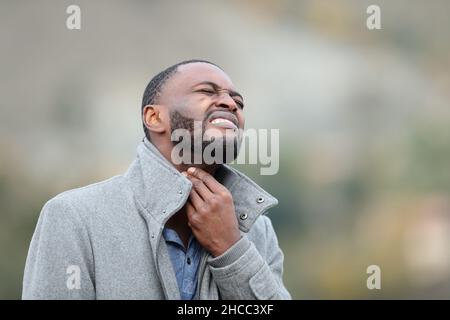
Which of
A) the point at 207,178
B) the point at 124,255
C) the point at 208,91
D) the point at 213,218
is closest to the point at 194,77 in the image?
the point at 208,91

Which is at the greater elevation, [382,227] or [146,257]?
[146,257]

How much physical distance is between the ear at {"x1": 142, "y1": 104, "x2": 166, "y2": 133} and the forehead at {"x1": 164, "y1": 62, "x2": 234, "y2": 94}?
0.08 m

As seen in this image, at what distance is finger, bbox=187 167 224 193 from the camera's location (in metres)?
1.78

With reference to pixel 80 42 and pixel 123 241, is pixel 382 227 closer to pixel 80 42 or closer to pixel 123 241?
pixel 80 42

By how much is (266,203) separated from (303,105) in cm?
390

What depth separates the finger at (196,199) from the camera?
5.73ft

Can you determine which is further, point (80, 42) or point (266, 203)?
point (80, 42)

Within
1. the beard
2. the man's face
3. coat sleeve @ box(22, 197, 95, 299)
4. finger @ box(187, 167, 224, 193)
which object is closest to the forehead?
the man's face

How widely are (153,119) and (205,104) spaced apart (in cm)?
20

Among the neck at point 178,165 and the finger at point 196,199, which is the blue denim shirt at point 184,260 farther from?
the neck at point 178,165

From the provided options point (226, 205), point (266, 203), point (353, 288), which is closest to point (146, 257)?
point (226, 205)
